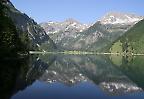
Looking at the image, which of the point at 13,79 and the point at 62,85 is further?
the point at 62,85

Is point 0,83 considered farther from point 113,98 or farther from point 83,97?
point 113,98

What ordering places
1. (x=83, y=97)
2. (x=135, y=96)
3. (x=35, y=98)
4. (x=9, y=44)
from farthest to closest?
1. (x=9, y=44)
2. (x=135, y=96)
3. (x=83, y=97)
4. (x=35, y=98)

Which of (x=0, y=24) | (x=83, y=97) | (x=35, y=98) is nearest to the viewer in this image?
(x=35, y=98)

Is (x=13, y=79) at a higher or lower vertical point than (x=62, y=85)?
higher

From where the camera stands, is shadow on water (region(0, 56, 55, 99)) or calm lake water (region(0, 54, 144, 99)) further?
calm lake water (region(0, 54, 144, 99))

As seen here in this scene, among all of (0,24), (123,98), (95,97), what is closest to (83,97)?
(95,97)

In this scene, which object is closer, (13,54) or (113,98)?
(113,98)

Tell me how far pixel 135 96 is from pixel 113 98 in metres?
5.28

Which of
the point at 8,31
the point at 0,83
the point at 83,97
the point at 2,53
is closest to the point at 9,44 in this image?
the point at 8,31

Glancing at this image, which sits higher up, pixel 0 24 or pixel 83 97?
pixel 0 24

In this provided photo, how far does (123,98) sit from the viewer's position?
5028cm

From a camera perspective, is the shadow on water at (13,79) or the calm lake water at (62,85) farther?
the calm lake water at (62,85)

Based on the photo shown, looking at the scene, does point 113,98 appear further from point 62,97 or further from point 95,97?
point 62,97

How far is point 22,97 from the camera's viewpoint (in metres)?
45.7
